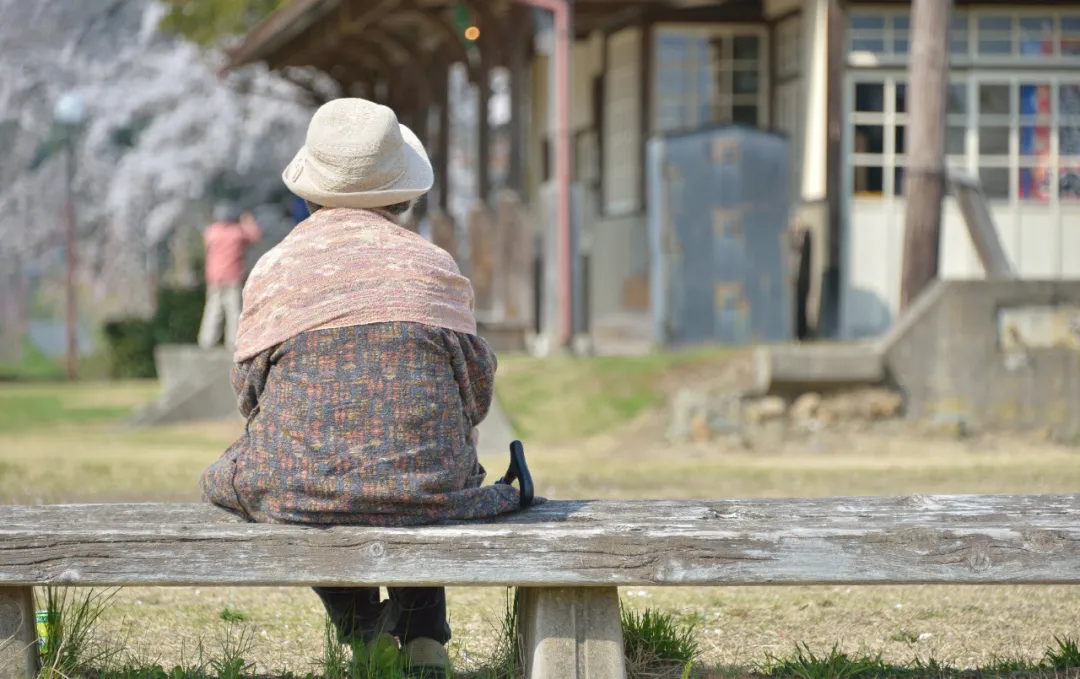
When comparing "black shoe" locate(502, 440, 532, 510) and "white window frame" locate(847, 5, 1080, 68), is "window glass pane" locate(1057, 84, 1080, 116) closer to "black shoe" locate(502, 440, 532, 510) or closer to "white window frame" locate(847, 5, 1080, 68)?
"white window frame" locate(847, 5, 1080, 68)

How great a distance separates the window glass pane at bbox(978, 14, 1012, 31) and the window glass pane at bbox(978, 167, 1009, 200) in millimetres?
1386

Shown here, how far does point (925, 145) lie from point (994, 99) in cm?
384

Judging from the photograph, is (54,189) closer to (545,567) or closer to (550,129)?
(550,129)

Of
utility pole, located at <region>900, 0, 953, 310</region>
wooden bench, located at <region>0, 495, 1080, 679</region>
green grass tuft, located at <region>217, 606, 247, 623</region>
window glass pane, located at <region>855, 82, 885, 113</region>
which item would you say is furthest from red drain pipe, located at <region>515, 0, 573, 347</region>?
wooden bench, located at <region>0, 495, 1080, 679</region>

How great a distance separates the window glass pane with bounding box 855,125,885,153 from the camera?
15.3 meters

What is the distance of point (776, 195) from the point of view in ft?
48.2

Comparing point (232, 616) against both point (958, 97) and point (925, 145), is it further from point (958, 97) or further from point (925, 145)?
point (958, 97)

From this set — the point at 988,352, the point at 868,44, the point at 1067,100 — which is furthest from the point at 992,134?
the point at 988,352

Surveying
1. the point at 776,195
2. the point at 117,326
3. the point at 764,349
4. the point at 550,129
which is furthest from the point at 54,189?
the point at 764,349

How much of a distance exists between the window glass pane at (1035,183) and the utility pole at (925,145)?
12.6 feet

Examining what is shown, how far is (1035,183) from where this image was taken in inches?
615

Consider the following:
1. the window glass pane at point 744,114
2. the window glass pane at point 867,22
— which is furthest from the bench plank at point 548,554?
the window glass pane at point 744,114

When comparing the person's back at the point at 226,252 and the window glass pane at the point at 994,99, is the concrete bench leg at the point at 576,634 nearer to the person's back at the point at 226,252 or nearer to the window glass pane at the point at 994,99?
the person's back at the point at 226,252

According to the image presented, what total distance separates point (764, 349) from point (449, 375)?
7.84 meters
